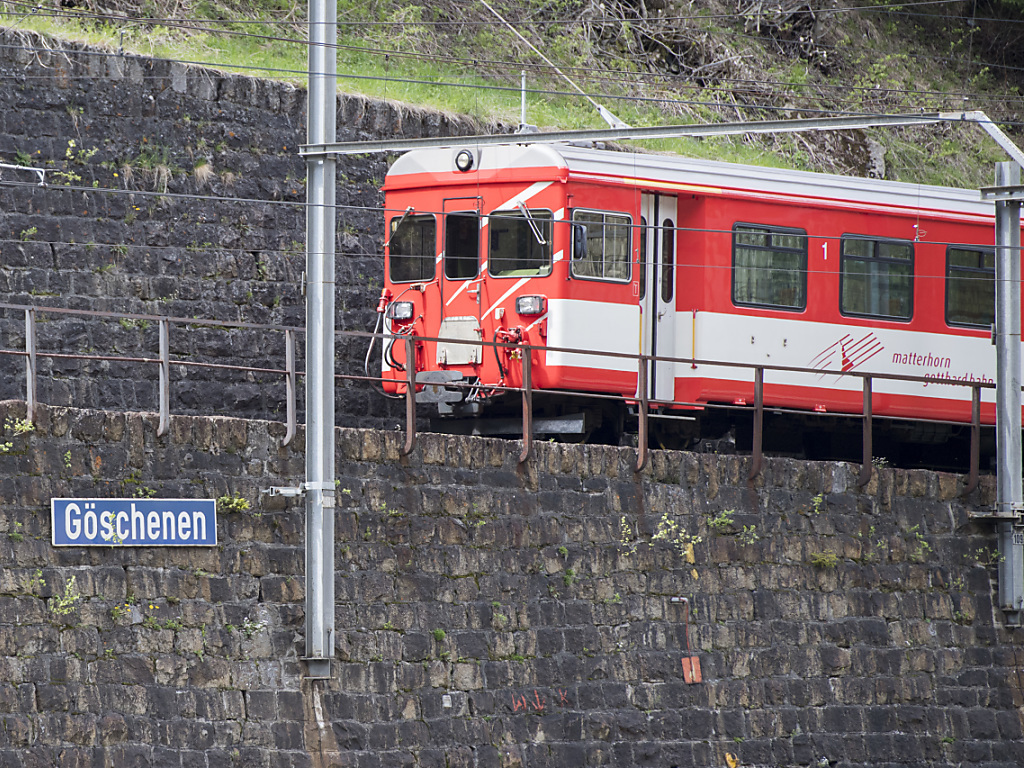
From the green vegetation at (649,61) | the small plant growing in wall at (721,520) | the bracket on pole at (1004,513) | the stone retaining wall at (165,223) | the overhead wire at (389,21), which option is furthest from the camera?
the green vegetation at (649,61)

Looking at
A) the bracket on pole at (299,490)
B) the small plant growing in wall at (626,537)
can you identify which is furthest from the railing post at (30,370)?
the small plant growing in wall at (626,537)

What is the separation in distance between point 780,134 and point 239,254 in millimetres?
11091

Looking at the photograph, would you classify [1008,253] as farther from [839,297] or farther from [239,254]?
[239,254]

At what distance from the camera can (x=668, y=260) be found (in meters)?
15.7

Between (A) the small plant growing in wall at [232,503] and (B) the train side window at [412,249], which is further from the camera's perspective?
(B) the train side window at [412,249]

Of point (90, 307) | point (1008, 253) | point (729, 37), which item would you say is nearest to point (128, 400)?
point (90, 307)

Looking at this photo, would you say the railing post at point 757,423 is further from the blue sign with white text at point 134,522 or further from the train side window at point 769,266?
the blue sign with white text at point 134,522

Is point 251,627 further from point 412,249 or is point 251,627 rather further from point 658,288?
point 658,288

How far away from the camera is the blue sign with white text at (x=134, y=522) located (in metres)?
10.9

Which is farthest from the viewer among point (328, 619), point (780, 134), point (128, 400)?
point (780, 134)

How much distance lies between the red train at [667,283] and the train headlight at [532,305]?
22mm

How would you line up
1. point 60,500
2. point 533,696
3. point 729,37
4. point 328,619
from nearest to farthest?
point 60,500, point 328,619, point 533,696, point 729,37

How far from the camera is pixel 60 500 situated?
35.6 feet

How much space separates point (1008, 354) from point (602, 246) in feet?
13.4
